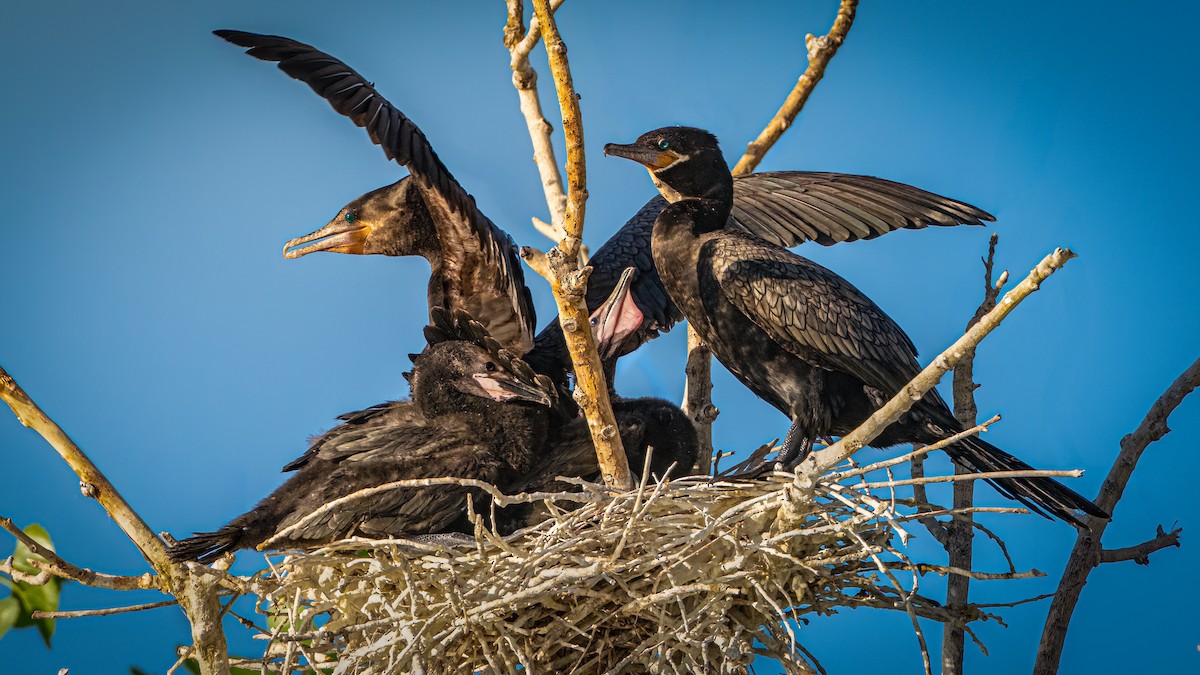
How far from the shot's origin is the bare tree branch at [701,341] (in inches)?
131

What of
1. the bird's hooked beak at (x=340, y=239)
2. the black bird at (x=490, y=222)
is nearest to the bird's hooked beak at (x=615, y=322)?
the black bird at (x=490, y=222)

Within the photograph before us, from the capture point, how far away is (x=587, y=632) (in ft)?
7.91

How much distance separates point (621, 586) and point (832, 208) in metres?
1.56

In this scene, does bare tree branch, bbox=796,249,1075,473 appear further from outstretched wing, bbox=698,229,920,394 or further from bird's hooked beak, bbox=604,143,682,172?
bird's hooked beak, bbox=604,143,682,172

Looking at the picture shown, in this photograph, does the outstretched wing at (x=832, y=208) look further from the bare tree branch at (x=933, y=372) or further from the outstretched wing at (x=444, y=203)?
the bare tree branch at (x=933, y=372)

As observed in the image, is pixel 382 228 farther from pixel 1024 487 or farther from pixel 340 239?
pixel 1024 487

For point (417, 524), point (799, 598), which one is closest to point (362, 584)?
point (417, 524)

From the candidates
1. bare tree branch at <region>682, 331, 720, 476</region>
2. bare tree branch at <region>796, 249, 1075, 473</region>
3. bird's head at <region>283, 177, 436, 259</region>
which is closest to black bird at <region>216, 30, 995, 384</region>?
bird's head at <region>283, 177, 436, 259</region>

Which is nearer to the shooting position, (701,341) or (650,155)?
(650,155)

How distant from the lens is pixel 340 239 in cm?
313

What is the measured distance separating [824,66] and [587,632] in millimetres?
1900

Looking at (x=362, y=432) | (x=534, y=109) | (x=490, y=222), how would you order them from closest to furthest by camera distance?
1. (x=362, y=432)
2. (x=490, y=222)
3. (x=534, y=109)

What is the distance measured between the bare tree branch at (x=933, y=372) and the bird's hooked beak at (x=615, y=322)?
1.00 m

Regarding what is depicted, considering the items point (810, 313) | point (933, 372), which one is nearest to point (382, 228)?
point (810, 313)
